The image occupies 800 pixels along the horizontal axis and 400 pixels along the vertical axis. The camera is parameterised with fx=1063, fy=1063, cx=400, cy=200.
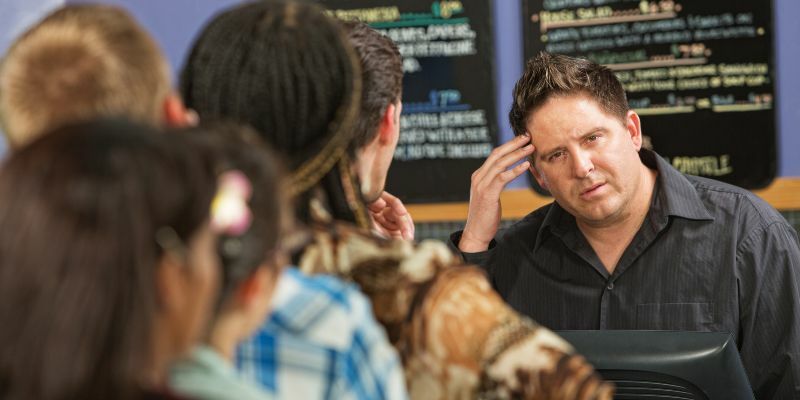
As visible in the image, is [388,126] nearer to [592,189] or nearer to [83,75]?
[83,75]

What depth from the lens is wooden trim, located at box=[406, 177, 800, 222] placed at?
3580 millimetres

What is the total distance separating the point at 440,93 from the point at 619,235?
1392 mm

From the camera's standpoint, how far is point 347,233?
4.08 ft

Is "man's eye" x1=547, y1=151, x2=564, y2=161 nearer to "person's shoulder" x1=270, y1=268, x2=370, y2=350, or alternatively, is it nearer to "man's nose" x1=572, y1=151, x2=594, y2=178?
"man's nose" x1=572, y1=151, x2=594, y2=178

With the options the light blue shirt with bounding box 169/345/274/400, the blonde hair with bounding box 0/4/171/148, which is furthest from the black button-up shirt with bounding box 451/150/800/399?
the light blue shirt with bounding box 169/345/274/400

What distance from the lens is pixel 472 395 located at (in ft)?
3.96

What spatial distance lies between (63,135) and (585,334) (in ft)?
3.54

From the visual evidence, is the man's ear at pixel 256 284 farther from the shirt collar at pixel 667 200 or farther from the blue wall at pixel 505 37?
the blue wall at pixel 505 37

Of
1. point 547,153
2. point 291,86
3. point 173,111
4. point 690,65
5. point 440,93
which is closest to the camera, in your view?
point 173,111

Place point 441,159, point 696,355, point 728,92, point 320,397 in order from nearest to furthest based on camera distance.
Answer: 1. point 320,397
2. point 696,355
3. point 728,92
4. point 441,159

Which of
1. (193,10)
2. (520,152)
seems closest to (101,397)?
(520,152)

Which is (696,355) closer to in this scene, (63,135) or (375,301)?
(375,301)

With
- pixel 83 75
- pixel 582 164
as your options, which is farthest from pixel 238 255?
pixel 582 164

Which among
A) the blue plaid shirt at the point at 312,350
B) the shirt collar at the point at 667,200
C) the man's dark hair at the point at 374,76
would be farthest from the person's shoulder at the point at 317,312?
the shirt collar at the point at 667,200
